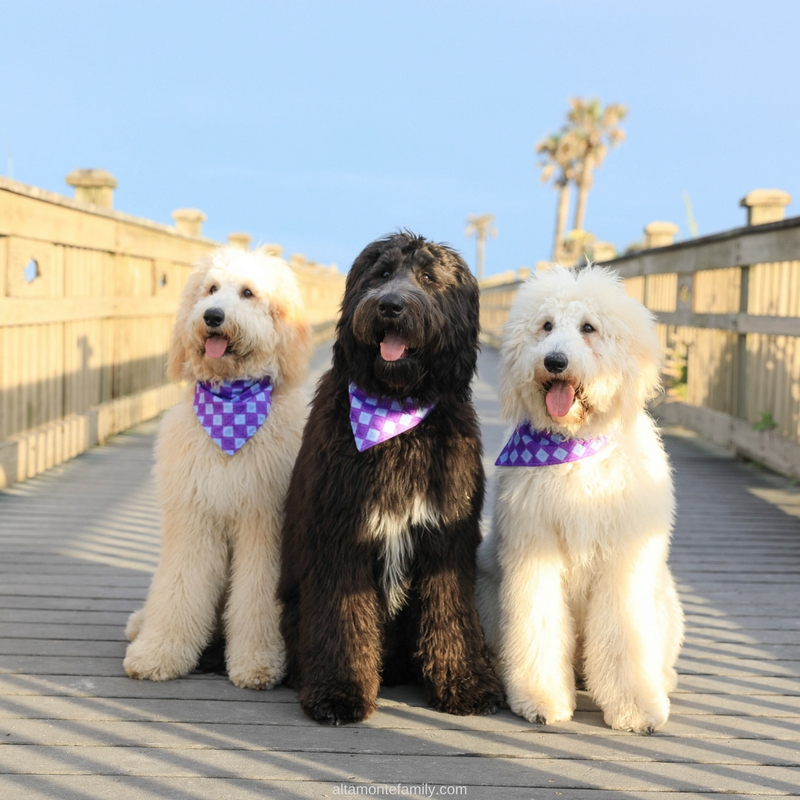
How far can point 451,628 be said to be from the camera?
303 cm

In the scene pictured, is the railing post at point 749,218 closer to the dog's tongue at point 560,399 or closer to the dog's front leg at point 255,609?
the dog's tongue at point 560,399

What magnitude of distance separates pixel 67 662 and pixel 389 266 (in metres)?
1.82

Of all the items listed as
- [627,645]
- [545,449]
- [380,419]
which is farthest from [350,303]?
[627,645]

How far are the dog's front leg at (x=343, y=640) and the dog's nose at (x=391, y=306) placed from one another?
74cm

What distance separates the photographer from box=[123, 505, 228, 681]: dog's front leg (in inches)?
130

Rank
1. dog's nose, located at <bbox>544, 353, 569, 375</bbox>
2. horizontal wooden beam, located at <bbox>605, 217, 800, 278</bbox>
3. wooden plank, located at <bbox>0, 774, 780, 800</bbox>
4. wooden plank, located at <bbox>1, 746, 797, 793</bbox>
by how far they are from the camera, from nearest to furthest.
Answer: wooden plank, located at <bbox>0, 774, 780, 800</bbox>, wooden plank, located at <bbox>1, 746, 797, 793</bbox>, dog's nose, located at <bbox>544, 353, 569, 375</bbox>, horizontal wooden beam, located at <bbox>605, 217, 800, 278</bbox>

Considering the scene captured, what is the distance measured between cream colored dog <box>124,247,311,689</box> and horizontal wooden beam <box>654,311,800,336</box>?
2.83 meters

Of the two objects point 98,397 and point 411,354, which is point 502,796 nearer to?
point 411,354

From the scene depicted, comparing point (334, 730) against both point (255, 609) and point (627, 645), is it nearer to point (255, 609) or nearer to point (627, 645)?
point (255, 609)

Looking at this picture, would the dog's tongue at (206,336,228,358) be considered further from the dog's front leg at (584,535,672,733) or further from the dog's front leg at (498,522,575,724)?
the dog's front leg at (584,535,672,733)

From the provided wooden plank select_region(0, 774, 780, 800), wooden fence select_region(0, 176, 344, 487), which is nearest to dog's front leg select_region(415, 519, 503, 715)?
wooden plank select_region(0, 774, 780, 800)

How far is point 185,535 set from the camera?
336 centimetres

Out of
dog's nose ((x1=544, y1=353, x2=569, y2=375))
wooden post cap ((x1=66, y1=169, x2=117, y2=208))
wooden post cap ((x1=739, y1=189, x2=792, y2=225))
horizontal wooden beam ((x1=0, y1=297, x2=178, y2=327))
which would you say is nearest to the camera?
dog's nose ((x1=544, y1=353, x2=569, y2=375))

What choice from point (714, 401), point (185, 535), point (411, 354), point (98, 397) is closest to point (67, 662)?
point (185, 535)
